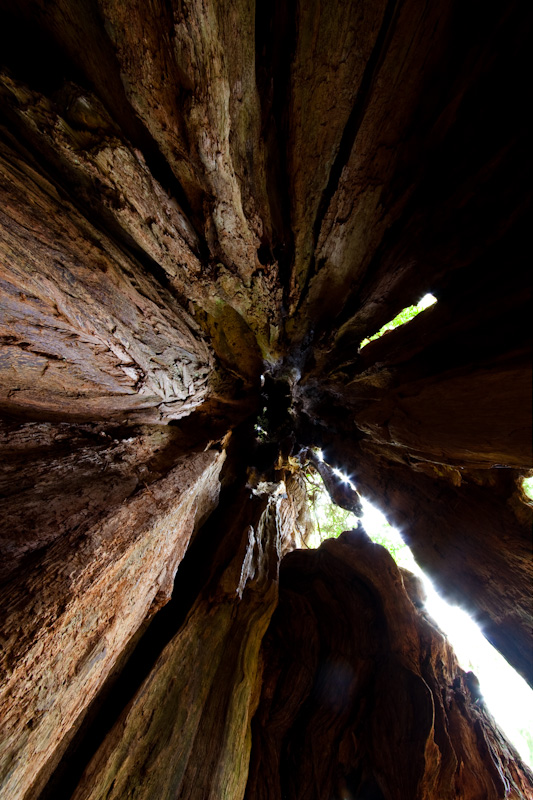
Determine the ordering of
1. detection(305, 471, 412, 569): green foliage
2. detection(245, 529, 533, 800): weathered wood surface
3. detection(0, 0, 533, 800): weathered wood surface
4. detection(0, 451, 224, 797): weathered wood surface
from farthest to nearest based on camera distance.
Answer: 1. detection(305, 471, 412, 569): green foliage
2. detection(245, 529, 533, 800): weathered wood surface
3. detection(0, 0, 533, 800): weathered wood surface
4. detection(0, 451, 224, 797): weathered wood surface

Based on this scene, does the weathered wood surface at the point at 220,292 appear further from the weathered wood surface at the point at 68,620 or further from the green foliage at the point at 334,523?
the green foliage at the point at 334,523

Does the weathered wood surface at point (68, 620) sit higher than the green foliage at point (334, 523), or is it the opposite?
the weathered wood surface at point (68, 620)

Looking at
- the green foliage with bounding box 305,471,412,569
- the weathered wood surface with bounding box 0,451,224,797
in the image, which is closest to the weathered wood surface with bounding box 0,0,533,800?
the weathered wood surface with bounding box 0,451,224,797

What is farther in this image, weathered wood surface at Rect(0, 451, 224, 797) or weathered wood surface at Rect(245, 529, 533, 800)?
weathered wood surface at Rect(245, 529, 533, 800)

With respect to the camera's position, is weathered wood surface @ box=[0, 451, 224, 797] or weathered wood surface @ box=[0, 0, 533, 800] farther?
weathered wood surface @ box=[0, 0, 533, 800]

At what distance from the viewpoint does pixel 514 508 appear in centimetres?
318

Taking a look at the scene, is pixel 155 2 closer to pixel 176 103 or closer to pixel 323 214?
pixel 176 103

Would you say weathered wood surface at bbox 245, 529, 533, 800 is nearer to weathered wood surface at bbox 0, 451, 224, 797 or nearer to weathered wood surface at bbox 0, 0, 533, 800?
weathered wood surface at bbox 0, 0, 533, 800

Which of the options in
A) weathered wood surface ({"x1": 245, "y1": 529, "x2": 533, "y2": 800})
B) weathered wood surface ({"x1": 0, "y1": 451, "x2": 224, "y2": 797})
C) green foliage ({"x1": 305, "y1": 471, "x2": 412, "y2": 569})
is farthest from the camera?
green foliage ({"x1": 305, "y1": 471, "x2": 412, "y2": 569})

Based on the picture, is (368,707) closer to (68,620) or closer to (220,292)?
(68,620)

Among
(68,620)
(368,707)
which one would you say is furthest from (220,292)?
(368,707)

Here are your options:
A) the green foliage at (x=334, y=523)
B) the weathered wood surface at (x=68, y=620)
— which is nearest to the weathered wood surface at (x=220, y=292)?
the weathered wood surface at (x=68, y=620)

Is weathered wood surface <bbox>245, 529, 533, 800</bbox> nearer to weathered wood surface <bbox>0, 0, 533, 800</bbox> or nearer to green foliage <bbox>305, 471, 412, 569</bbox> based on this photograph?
weathered wood surface <bbox>0, 0, 533, 800</bbox>

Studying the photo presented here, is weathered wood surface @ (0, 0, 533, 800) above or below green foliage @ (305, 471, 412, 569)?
above
